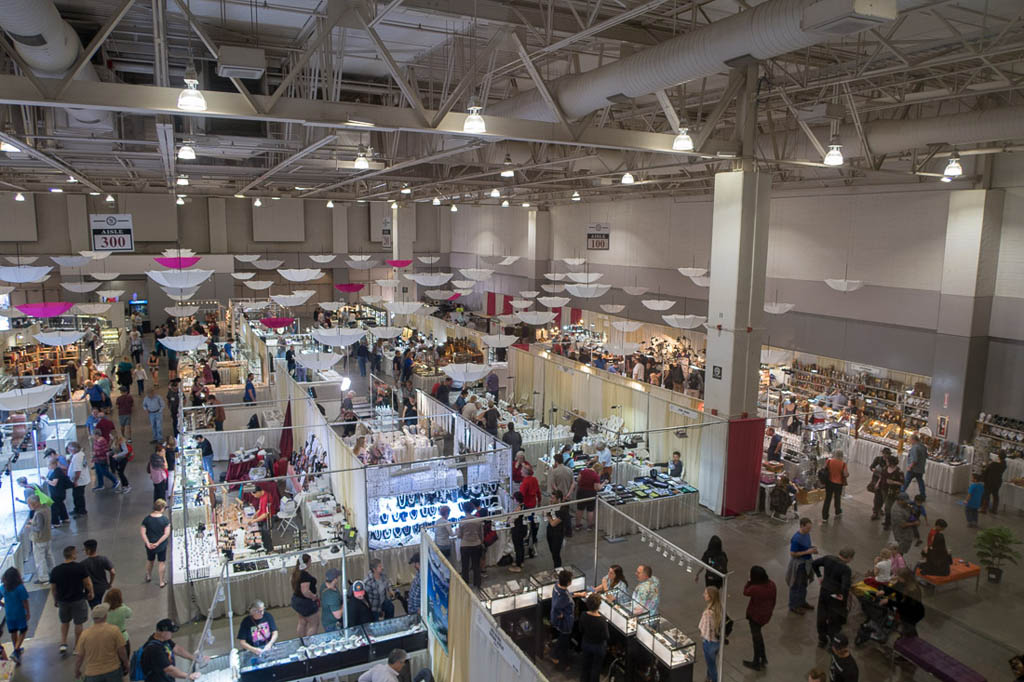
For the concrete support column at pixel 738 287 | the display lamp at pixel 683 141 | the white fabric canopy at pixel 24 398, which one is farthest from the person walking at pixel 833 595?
the white fabric canopy at pixel 24 398

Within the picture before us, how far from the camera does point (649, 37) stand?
862 centimetres

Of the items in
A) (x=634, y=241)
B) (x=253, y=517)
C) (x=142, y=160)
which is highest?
(x=142, y=160)

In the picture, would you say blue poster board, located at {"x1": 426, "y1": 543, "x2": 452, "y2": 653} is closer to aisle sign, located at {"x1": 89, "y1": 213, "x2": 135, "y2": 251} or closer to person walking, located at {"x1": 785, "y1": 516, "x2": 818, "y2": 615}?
person walking, located at {"x1": 785, "y1": 516, "x2": 818, "y2": 615}

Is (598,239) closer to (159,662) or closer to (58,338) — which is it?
(58,338)

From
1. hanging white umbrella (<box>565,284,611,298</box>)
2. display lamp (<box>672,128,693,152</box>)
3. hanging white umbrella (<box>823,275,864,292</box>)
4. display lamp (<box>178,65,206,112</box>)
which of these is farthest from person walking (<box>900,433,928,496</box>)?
display lamp (<box>178,65,206,112</box>)

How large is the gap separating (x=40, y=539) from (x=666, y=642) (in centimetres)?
809

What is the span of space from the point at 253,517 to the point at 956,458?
12565 millimetres

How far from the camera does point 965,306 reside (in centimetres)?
1373

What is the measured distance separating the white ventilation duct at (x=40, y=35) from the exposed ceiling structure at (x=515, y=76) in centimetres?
3

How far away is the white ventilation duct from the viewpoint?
520 centimetres

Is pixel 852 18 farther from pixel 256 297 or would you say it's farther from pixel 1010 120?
pixel 256 297

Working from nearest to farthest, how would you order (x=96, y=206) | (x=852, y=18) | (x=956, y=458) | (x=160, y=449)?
1. (x=852, y=18)
2. (x=160, y=449)
3. (x=956, y=458)
4. (x=96, y=206)

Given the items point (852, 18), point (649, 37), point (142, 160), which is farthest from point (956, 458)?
point (142, 160)

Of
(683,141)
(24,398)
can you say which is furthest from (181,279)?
(683,141)
